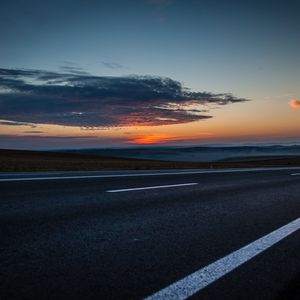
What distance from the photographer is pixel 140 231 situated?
4.88 meters

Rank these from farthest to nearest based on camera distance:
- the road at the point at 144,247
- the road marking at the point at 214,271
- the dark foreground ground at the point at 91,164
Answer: the dark foreground ground at the point at 91,164, the road at the point at 144,247, the road marking at the point at 214,271

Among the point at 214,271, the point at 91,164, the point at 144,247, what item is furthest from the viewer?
the point at 91,164

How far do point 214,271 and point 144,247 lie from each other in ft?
3.33

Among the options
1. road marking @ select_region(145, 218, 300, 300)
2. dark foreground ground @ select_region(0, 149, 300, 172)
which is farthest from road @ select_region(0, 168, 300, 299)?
dark foreground ground @ select_region(0, 149, 300, 172)

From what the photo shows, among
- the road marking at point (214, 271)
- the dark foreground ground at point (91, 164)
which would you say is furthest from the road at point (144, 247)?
the dark foreground ground at point (91, 164)

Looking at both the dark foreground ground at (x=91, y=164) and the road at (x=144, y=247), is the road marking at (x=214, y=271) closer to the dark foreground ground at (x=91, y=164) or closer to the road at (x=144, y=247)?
the road at (x=144, y=247)

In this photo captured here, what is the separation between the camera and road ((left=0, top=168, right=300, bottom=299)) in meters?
2.93

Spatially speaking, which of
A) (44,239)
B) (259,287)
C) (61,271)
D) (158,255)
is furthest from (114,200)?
(259,287)

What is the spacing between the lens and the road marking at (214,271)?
2.83 meters

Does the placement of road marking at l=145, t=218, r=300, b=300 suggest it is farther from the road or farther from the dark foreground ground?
the dark foreground ground

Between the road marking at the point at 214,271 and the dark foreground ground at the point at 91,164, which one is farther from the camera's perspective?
the dark foreground ground at the point at 91,164

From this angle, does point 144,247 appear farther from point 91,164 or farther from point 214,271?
point 91,164

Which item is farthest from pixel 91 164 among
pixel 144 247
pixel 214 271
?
pixel 214 271

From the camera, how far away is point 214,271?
334cm
